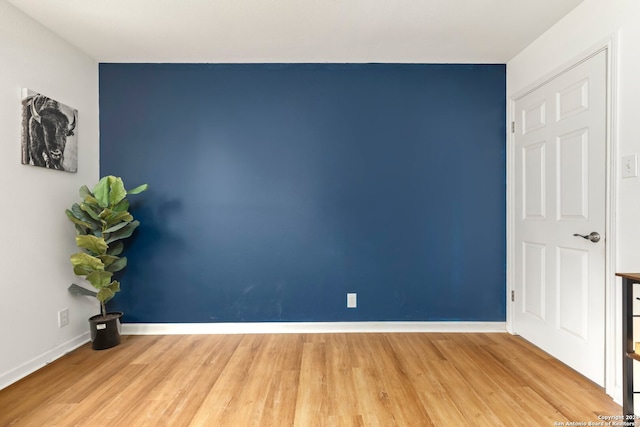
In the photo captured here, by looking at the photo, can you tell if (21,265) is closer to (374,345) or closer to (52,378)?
(52,378)

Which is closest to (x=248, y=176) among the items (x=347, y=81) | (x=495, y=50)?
(x=347, y=81)

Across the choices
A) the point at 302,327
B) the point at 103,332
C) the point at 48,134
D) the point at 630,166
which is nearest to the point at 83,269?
the point at 103,332

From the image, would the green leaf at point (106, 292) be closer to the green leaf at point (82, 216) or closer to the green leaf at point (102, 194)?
the green leaf at point (82, 216)

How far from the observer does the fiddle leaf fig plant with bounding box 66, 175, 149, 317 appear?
247 centimetres

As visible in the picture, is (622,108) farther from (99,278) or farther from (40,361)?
(40,361)

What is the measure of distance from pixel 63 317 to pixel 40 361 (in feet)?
1.08

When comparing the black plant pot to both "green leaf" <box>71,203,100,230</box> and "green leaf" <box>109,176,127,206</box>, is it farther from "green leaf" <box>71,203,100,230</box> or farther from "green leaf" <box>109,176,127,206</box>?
"green leaf" <box>109,176,127,206</box>


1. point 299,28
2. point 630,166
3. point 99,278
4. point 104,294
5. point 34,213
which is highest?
point 299,28

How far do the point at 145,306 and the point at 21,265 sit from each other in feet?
3.33

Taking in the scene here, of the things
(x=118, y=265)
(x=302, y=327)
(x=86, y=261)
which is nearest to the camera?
(x=86, y=261)

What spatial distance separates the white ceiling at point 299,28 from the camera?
2152 mm

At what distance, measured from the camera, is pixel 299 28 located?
7.93 ft

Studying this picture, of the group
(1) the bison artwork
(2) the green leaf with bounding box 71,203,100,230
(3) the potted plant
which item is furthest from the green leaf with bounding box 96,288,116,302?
(1) the bison artwork

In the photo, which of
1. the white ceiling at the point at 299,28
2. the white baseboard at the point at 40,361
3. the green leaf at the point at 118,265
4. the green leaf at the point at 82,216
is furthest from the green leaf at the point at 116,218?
the white ceiling at the point at 299,28
